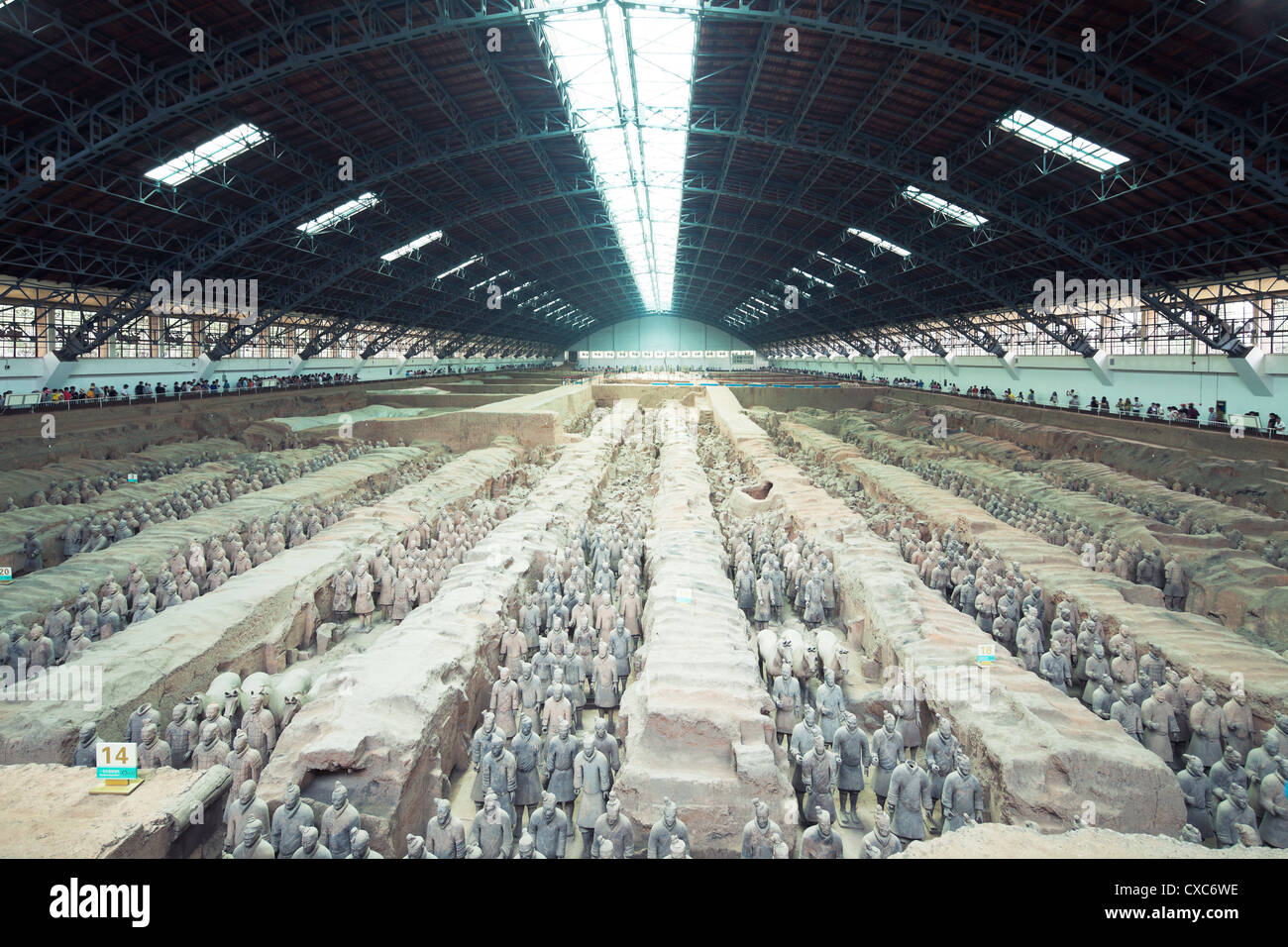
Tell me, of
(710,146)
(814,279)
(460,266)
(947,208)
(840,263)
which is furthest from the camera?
(814,279)

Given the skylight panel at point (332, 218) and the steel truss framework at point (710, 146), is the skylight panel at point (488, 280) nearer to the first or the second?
the steel truss framework at point (710, 146)

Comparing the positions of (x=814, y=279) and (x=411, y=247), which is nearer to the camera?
(x=411, y=247)

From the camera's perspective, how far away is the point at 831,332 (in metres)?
47.3

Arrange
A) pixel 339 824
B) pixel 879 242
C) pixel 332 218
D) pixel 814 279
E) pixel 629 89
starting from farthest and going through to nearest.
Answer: pixel 814 279
pixel 879 242
pixel 332 218
pixel 629 89
pixel 339 824

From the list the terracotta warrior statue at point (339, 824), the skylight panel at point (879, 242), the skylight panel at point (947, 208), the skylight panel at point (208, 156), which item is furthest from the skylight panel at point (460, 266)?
the terracotta warrior statue at point (339, 824)

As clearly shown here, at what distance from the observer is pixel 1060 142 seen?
52.2ft

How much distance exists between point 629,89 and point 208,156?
32.9 ft

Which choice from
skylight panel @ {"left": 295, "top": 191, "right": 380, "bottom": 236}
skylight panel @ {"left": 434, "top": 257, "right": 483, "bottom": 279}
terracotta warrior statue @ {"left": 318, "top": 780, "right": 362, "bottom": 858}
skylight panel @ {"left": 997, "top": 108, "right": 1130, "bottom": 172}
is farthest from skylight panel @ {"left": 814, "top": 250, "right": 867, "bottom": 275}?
terracotta warrior statue @ {"left": 318, "top": 780, "right": 362, "bottom": 858}

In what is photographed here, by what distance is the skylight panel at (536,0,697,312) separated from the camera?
1448 centimetres

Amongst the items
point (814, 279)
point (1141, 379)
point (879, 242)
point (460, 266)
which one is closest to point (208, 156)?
point (460, 266)

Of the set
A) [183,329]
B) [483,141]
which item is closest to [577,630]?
[483,141]

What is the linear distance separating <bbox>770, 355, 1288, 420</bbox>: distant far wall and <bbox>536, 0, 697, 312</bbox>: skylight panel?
607 inches

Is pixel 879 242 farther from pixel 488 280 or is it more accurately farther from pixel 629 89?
pixel 488 280
